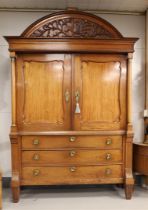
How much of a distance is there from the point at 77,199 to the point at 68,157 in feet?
1.84

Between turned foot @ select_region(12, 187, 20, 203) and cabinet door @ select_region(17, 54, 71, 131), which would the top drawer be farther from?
turned foot @ select_region(12, 187, 20, 203)

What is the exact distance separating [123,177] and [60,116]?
1090 millimetres

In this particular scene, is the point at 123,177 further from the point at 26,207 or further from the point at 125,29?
the point at 125,29

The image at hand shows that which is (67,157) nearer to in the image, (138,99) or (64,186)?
→ (64,186)

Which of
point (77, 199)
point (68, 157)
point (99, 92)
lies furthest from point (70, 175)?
point (99, 92)

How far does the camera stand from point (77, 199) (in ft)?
9.32

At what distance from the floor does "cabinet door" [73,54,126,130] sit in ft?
2.94

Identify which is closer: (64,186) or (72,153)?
(72,153)

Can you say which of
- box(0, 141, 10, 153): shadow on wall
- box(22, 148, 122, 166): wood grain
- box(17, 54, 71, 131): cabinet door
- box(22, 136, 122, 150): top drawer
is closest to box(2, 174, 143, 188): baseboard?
box(0, 141, 10, 153): shadow on wall

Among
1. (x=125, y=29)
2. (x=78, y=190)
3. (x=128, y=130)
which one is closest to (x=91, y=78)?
(x=128, y=130)

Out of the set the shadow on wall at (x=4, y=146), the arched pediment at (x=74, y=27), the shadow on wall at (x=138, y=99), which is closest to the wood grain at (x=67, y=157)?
the shadow on wall at (x=4, y=146)

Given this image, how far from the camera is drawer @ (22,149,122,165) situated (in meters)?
2.75

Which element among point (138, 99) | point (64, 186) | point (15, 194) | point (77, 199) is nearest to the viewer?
point (15, 194)

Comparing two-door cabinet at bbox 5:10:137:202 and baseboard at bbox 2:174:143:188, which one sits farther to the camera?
baseboard at bbox 2:174:143:188
